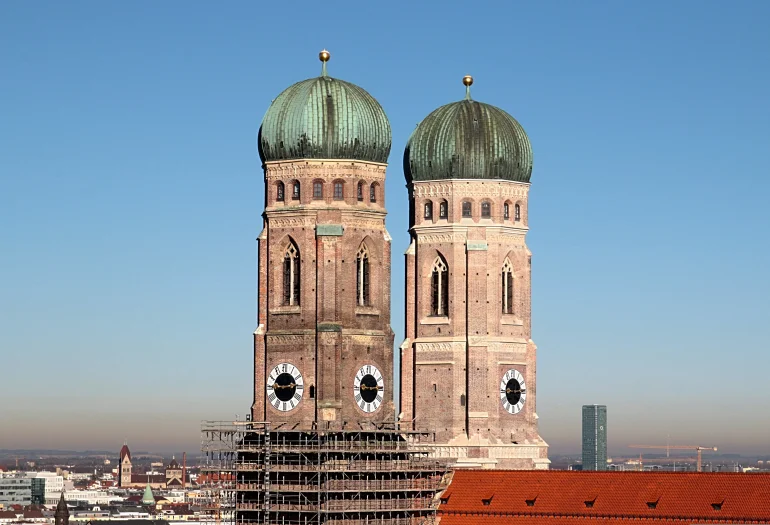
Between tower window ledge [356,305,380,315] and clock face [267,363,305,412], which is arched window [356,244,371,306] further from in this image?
clock face [267,363,305,412]

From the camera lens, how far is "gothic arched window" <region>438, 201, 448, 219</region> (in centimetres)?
11881

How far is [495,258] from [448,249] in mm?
2816

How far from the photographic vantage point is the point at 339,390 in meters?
107

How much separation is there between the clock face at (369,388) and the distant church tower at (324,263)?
0.05 meters

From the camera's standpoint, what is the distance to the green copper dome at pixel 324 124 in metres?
109

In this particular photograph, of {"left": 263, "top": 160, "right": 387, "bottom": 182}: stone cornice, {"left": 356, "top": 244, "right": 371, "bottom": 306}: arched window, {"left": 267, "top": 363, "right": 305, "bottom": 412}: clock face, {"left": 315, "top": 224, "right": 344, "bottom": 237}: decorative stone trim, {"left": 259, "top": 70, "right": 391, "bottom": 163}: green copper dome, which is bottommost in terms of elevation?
{"left": 267, "top": 363, "right": 305, "bottom": 412}: clock face

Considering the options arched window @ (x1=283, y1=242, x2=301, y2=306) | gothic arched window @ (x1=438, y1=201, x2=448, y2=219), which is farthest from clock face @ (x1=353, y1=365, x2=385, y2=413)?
gothic arched window @ (x1=438, y1=201, x2=448, y2=219)

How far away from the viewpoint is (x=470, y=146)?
118375mm

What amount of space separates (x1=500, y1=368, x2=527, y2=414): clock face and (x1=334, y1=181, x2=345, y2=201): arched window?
16106 millimetres

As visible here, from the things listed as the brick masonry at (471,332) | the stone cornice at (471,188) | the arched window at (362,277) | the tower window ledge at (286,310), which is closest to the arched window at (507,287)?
the brick masonry at (471,332)

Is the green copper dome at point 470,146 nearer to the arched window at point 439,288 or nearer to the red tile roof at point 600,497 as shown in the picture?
the arched window at point 439,288

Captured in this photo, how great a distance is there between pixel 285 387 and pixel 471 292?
1457 cm

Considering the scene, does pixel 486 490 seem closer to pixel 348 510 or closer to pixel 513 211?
pixel 348 510

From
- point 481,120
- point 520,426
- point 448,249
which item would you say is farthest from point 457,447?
point 481,120
